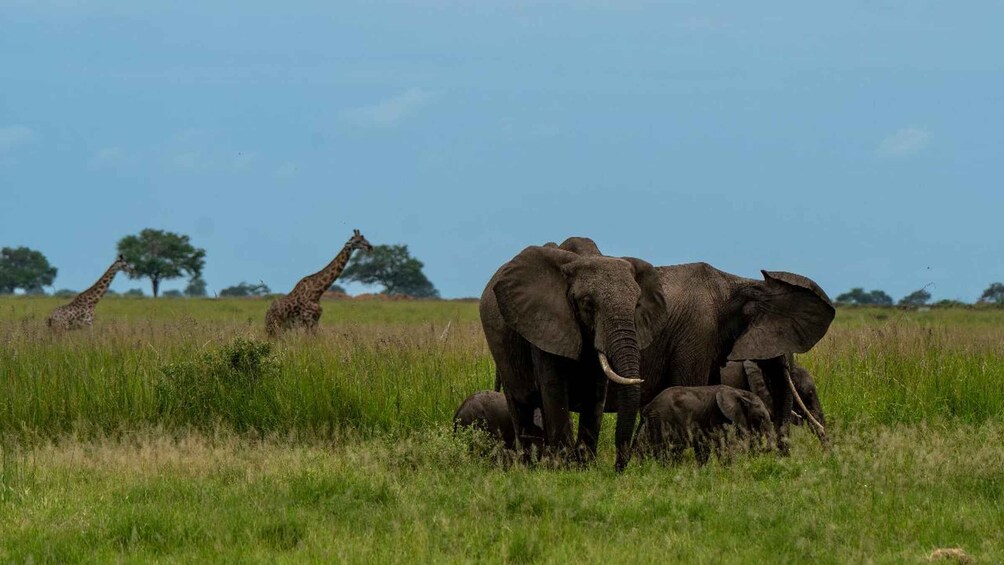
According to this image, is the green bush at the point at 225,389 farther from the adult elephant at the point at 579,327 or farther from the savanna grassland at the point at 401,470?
the adult elephant at the point at 579,327

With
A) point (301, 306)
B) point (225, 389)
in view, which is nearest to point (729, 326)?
point (225, 389)

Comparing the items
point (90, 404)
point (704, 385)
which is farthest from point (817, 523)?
point (90, 404)

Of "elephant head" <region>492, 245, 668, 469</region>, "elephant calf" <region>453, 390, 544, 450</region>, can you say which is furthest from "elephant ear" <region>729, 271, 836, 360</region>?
"elephant calf" <region>453, 390, 544, 450</region>

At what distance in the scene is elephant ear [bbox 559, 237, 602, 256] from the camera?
10.4 metres

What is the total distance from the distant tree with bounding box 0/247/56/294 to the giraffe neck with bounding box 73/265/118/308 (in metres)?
59.4

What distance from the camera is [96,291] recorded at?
28.2 meters

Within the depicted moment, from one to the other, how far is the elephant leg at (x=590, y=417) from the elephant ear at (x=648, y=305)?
23.4 inches

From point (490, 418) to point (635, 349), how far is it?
2.48 metres

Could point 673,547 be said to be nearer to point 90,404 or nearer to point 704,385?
point 704,385

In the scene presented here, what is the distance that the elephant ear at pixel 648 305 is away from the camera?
9.70m

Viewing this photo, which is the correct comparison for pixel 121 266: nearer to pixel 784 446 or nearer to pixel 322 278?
pixel 322 278

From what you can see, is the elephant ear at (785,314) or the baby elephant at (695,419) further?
the elephant ear at (785,314)

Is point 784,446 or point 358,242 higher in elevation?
point 358,242

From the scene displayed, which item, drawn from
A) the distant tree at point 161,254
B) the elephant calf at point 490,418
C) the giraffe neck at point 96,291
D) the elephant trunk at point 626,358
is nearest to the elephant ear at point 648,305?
the elephant trunk at point 626,358
